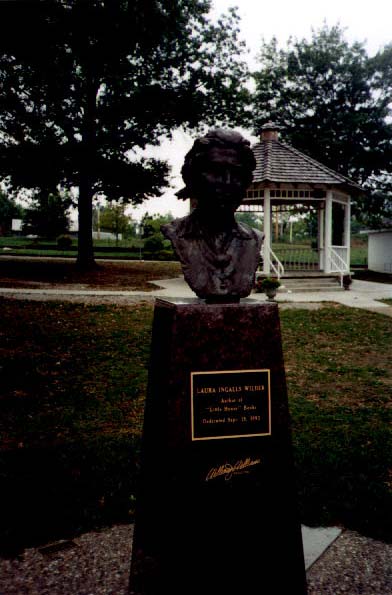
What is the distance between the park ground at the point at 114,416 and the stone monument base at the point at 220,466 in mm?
934

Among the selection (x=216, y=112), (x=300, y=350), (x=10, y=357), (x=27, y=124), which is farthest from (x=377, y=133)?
(x=10, y=357)

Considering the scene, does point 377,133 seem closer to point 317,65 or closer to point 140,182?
point 317,65

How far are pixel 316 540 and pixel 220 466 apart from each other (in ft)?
3.98

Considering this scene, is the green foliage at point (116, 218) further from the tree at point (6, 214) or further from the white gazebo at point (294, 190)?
the tree at point (6, 214)

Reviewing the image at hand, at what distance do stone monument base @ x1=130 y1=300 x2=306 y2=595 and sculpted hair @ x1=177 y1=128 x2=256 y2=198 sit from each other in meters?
0.96

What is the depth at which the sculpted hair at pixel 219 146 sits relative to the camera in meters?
3.69

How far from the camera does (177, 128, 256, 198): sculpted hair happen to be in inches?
145

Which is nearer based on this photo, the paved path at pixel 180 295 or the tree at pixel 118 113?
the paved path at pixel 180 295

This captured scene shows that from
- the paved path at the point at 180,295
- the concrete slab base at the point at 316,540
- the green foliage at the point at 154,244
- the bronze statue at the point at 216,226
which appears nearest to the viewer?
the bronze statue at the point at 216,226

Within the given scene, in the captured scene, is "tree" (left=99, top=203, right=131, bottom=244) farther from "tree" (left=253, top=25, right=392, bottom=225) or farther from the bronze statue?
the bronze statue

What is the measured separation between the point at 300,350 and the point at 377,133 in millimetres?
25021
